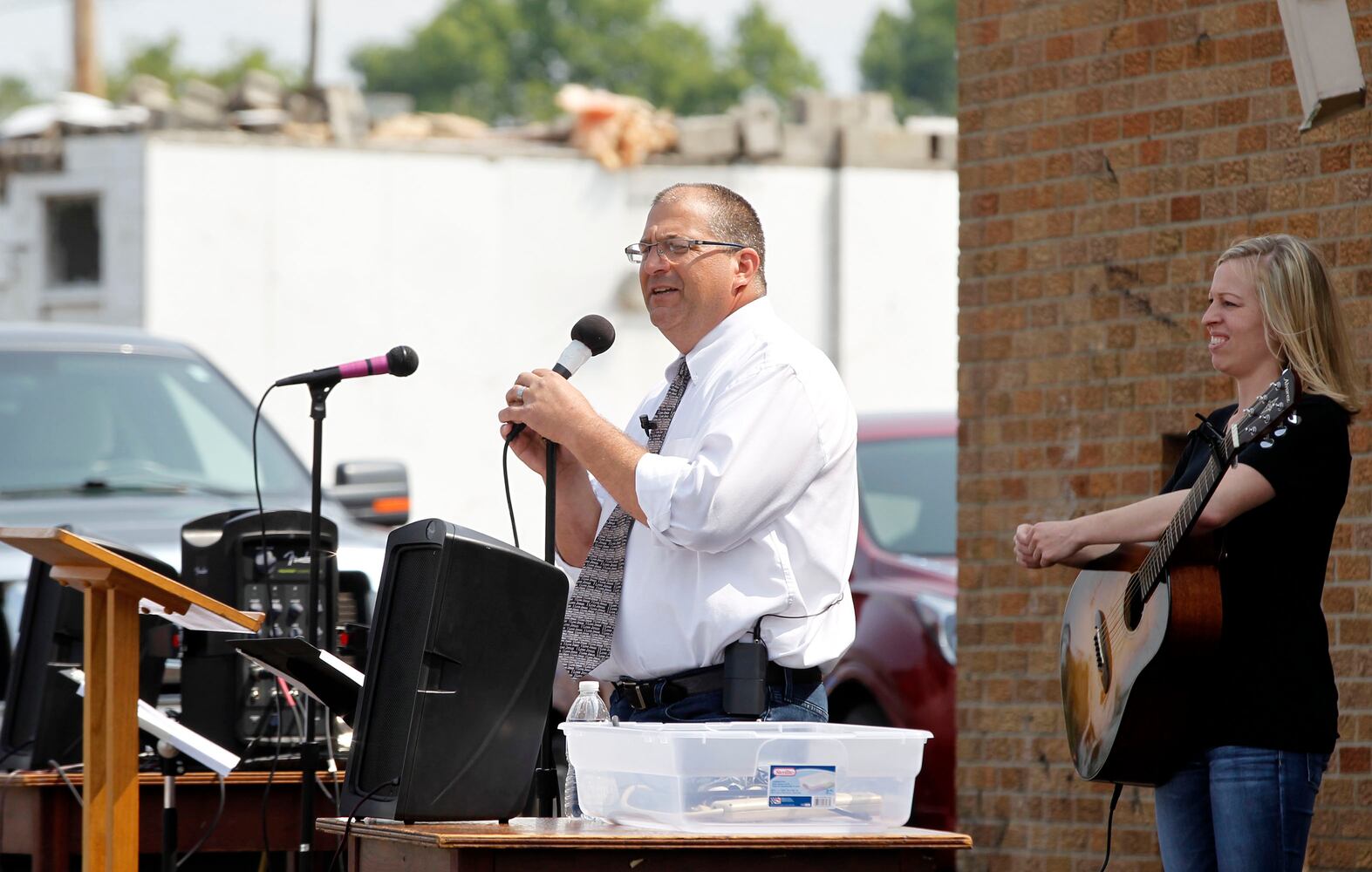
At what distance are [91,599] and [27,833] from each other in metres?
1.46

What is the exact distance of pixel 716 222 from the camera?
445cm

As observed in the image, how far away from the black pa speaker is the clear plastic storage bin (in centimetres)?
19

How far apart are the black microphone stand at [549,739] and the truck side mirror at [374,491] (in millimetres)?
3356

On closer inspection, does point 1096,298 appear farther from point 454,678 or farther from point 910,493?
point 910,493

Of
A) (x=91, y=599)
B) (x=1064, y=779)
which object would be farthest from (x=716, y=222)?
(x=1064, y=779)

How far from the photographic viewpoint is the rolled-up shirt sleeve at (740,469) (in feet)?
13.3

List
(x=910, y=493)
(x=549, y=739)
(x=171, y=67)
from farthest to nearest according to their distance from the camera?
(x=171, y=67), (x=910, y=493), (x=549, y=739)

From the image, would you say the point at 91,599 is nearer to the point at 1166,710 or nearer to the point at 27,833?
the point at 27,833

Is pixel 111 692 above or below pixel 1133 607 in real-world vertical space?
below

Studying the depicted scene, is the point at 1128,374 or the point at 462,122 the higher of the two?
the point at 462,122

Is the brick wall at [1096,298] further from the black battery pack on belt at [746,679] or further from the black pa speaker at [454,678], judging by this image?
the black pa speaker at [454,678]

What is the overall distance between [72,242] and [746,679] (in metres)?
18.1

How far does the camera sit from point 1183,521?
12.9 ft

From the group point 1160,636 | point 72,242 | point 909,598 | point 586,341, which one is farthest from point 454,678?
point 72,242
